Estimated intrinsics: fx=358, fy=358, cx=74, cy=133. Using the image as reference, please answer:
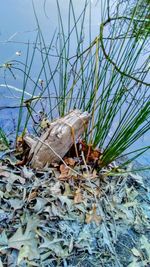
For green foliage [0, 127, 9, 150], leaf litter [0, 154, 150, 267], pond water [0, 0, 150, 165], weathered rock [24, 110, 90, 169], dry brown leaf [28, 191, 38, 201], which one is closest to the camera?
leaf litter [0, 154, 150, 267]

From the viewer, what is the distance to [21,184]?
1284mm

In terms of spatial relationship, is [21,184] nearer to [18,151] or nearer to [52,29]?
[18,151]

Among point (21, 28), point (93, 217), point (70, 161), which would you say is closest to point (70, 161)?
point (70, 161)

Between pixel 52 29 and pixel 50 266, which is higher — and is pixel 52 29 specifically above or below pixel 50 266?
above

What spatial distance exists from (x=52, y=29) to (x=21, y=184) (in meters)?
1.44

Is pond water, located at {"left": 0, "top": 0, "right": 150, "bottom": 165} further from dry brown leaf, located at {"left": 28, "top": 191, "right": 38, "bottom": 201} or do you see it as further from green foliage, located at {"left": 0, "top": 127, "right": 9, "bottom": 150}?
dry brown leaf, located at {"left": 28, "top": 191, "right": 38, "bottom": 201}

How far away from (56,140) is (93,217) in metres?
0.32

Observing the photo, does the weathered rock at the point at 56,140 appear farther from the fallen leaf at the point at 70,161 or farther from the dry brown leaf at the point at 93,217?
the dry brown leaf at the point at 93,217

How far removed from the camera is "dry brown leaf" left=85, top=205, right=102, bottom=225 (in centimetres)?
127

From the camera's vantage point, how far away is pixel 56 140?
1.37m

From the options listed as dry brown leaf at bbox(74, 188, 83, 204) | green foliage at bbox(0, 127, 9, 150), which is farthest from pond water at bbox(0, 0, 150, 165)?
dry brown leaf at bbox(74, 188, 83, 204)

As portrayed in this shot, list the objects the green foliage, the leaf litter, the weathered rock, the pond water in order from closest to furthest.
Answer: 1. the leaf litter
2. the weathered rock
3. the green foliage
4. the pond water

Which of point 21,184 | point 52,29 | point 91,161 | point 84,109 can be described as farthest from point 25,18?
point 21,184

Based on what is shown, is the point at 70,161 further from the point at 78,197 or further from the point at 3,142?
the point at 3,142
